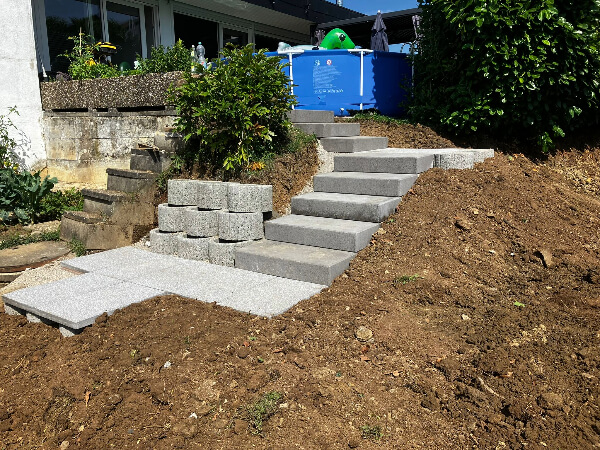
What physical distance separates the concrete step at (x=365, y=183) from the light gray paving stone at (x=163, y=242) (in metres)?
1.85

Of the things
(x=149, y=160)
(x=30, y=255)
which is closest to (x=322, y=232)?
(x=149, y=160)

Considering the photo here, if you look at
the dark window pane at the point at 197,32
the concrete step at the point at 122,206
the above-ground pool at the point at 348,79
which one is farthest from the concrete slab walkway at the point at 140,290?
the dark window pane at the point at 197,32

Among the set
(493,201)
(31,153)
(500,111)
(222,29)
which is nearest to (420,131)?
(500,111)

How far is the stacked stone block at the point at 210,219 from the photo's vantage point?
16.6ft

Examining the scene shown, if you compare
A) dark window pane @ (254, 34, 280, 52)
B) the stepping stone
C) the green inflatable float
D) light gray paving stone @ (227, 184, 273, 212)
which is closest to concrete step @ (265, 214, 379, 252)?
light gray paving stone @ (227, 184, 273, 212)

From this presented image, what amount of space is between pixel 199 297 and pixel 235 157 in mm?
2059

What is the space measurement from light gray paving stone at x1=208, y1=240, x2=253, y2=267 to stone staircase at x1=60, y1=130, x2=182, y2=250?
1382 millimetres

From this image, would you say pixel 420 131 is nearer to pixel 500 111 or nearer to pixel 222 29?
pixel 500 111

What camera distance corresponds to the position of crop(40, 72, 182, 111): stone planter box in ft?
21.3

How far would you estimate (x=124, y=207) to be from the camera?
595cm

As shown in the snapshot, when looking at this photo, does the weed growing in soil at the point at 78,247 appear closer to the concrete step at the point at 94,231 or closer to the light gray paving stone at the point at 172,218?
the concrete step at the point at 94,231

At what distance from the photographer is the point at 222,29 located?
45.0ft

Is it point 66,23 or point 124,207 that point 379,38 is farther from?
point 124,207

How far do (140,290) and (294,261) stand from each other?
141 cm
